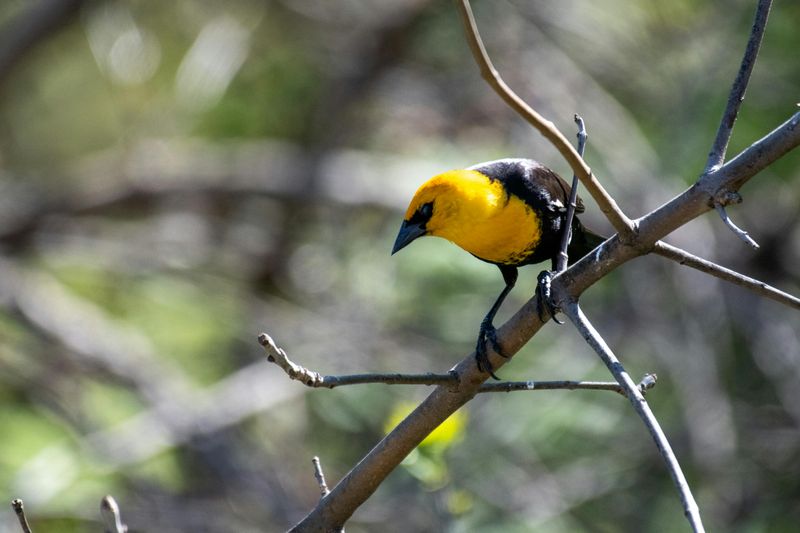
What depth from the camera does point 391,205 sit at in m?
7.48

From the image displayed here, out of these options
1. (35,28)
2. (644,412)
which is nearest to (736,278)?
(644,412)

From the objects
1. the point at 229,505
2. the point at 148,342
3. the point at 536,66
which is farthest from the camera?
the point at 148,342

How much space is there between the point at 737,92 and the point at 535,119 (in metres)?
0.56

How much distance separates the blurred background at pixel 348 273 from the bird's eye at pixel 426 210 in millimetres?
1702

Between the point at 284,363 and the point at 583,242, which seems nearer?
the point at 284,363

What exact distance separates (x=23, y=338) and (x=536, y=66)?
421cm

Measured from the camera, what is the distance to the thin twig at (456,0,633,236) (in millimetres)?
1589

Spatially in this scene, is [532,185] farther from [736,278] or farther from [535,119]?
[535,119]

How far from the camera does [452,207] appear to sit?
3.36 m

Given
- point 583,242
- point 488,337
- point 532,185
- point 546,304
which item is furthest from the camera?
point 583,242

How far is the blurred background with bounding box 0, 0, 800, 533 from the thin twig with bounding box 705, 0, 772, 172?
296cm

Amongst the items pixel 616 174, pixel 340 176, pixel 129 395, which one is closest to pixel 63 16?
pixel 340 176

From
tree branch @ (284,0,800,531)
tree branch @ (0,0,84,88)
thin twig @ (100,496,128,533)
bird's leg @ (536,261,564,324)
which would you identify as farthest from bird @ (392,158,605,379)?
tree branch @ (0,0,84,88)

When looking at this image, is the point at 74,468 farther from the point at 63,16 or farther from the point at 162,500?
the point at 63,16
